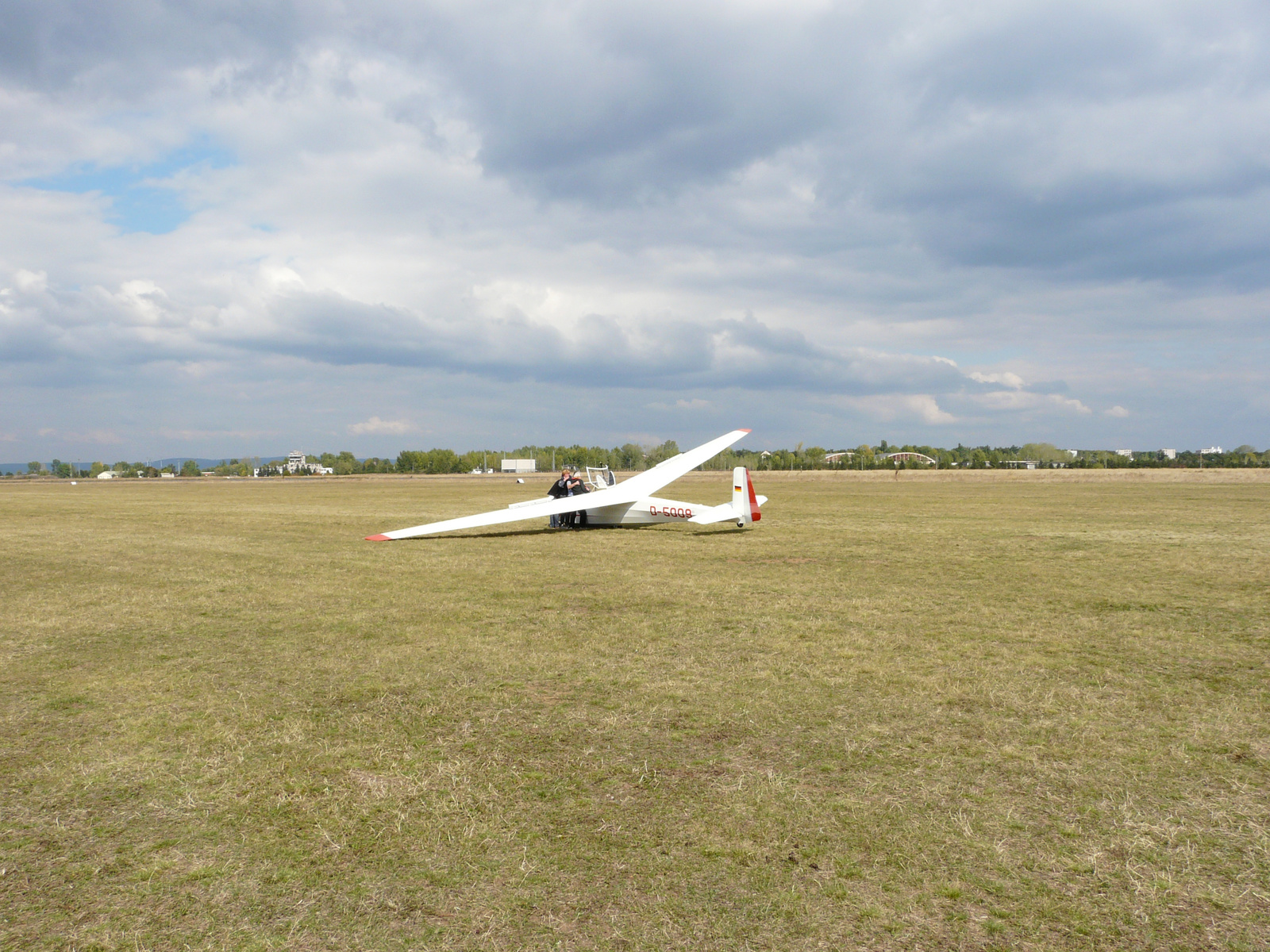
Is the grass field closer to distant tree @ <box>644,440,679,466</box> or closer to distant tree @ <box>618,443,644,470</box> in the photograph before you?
distant tree @ <box>644,440,679,466</box>

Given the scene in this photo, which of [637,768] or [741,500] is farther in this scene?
[741,500]

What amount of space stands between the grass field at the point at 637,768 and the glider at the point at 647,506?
7490 millimetres

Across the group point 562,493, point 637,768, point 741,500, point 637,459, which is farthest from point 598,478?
point 637,459

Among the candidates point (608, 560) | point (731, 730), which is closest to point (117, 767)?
point (731, 730)

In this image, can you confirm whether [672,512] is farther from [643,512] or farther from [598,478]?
[598,478]

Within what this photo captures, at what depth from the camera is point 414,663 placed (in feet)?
23.3

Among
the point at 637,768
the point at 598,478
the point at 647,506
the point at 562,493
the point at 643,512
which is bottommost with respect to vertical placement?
the point at 637,768

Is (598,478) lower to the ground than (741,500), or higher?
higher

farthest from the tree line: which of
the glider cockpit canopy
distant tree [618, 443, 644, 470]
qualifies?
the glider cockpit canopy

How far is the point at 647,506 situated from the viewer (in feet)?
66.9

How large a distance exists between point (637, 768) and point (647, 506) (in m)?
15.8

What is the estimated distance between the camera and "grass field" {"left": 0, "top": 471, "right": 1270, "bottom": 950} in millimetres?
3127

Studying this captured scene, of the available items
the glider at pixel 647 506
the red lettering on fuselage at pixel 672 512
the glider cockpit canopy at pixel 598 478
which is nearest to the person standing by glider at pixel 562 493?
the glider at pixel 647 506

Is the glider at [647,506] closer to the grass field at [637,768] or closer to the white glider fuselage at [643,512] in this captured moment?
the white glider fuselage at [643,512]
